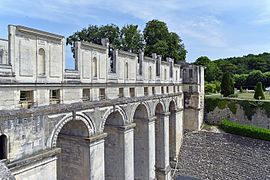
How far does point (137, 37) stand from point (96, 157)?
30.6 metres

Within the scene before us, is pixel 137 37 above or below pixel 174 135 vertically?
above

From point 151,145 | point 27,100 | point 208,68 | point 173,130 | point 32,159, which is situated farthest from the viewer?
point 208,68

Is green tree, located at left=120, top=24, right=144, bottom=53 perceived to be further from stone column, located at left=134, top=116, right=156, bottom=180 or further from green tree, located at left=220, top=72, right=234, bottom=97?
stone column, located at left=134, top=116, right=156, bottom=180

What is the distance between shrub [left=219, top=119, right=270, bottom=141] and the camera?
26.4m

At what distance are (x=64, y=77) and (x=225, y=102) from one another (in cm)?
2489

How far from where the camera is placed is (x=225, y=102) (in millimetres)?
32562

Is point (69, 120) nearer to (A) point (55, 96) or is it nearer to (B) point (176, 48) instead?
(A) point (55, 96)

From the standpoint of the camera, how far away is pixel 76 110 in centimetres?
1255

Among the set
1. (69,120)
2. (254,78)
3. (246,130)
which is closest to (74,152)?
(69,120)

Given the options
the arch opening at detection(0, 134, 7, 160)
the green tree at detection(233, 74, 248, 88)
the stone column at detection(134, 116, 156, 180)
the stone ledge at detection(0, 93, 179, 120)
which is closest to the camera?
the arch opening at detection(0, 134, 7, 160)

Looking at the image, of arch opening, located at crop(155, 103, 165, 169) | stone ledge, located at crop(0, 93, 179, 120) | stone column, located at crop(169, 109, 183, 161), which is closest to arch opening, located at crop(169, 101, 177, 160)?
stone column, located at crop(169, 109, 183, 161)

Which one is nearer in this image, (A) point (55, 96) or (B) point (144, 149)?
(A) point (55, 96)

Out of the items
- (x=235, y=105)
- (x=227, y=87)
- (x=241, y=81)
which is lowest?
(x=235, y=105)

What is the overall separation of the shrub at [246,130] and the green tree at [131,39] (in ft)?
59.2
